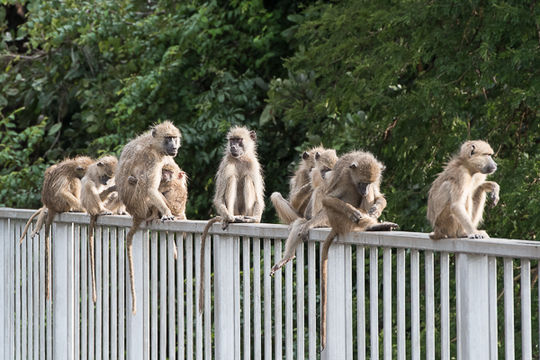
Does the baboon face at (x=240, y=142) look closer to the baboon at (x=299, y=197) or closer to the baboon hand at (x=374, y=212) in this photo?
the baboon at (x=299, y=197)

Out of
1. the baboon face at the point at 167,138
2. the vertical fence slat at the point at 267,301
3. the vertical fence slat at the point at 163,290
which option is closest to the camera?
the vertical fence slat at the point at 267,301

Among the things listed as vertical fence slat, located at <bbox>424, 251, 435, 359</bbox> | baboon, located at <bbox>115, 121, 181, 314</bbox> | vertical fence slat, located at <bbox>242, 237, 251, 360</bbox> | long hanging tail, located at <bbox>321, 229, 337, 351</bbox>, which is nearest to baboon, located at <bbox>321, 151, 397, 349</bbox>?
long hanging tail, located at <bbox>321, 229, 337, 351</bbox>

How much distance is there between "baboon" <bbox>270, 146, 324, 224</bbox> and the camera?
267 inches

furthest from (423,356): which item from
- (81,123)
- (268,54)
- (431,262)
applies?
(81,123)

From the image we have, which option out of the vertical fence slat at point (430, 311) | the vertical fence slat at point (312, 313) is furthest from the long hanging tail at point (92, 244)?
the vertical fence slat at point (430, 311)

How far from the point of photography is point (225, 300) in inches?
209

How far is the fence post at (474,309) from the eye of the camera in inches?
150

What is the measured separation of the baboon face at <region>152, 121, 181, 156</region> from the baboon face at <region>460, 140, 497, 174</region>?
307 cm

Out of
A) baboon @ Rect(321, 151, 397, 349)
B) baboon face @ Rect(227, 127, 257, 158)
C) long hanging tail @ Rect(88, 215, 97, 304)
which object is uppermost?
baboon face @ Rect(227, 127, 257, 158)

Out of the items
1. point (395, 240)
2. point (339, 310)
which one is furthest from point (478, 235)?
point (339, 310)

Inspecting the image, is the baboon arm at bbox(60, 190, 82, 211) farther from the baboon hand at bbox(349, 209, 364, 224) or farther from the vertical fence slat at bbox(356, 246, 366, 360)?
the vertical fence slat at bbox(356, 246, 366, 360)

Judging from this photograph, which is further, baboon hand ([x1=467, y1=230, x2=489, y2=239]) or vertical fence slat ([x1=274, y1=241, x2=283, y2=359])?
vertical fence slat ([x1=274, y1=241, x2=283, y2=359])

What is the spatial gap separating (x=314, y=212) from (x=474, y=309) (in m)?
2.17

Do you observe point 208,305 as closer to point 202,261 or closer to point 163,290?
point 202,261
